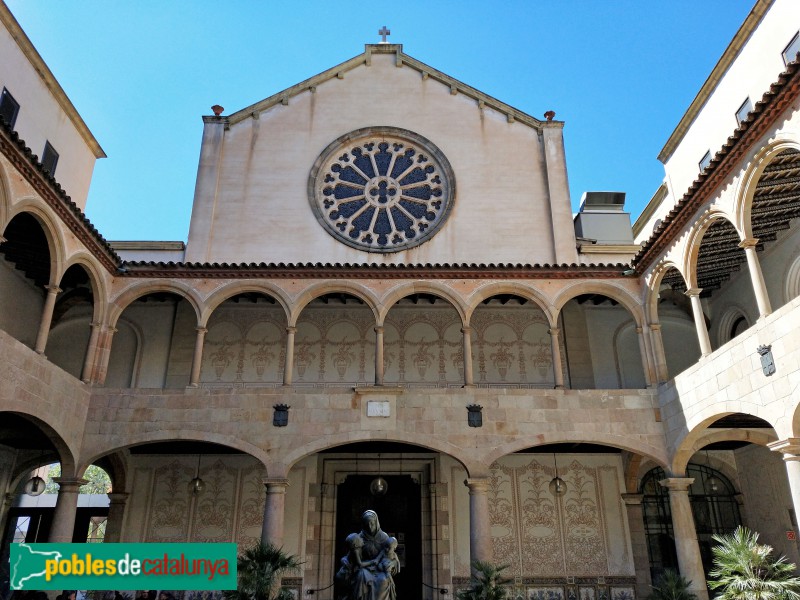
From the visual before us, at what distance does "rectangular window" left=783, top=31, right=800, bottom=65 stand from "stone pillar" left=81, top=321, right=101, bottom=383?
49.5ft

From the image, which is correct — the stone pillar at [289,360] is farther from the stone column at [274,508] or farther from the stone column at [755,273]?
the stone column at [755,273]

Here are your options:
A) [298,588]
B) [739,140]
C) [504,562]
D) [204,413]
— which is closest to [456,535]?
[504,562]

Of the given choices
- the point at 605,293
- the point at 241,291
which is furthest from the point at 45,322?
the point at 605,293

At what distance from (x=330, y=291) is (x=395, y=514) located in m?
6.01

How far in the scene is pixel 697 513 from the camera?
16.2 metres

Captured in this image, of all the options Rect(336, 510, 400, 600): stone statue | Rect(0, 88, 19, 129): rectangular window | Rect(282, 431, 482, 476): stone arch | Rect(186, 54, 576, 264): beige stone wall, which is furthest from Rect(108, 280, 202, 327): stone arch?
Rect(336, 510, 400, 600): stone statue

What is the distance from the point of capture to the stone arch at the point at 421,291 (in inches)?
563

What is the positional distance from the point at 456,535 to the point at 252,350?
22.5 feet

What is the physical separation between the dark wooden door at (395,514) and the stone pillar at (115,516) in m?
5.24

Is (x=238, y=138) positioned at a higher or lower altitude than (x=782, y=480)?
higher

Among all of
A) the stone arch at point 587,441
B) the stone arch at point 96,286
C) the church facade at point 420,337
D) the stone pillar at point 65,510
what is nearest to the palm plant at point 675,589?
the church facade at point 420,337

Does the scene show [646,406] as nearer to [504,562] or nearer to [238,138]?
[504,562]

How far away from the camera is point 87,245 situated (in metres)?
13.4

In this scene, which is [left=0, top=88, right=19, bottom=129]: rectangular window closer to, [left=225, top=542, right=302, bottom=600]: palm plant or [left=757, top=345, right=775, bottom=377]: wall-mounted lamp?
[left=225, top=542, right=302, bottom=600]: palm plant
